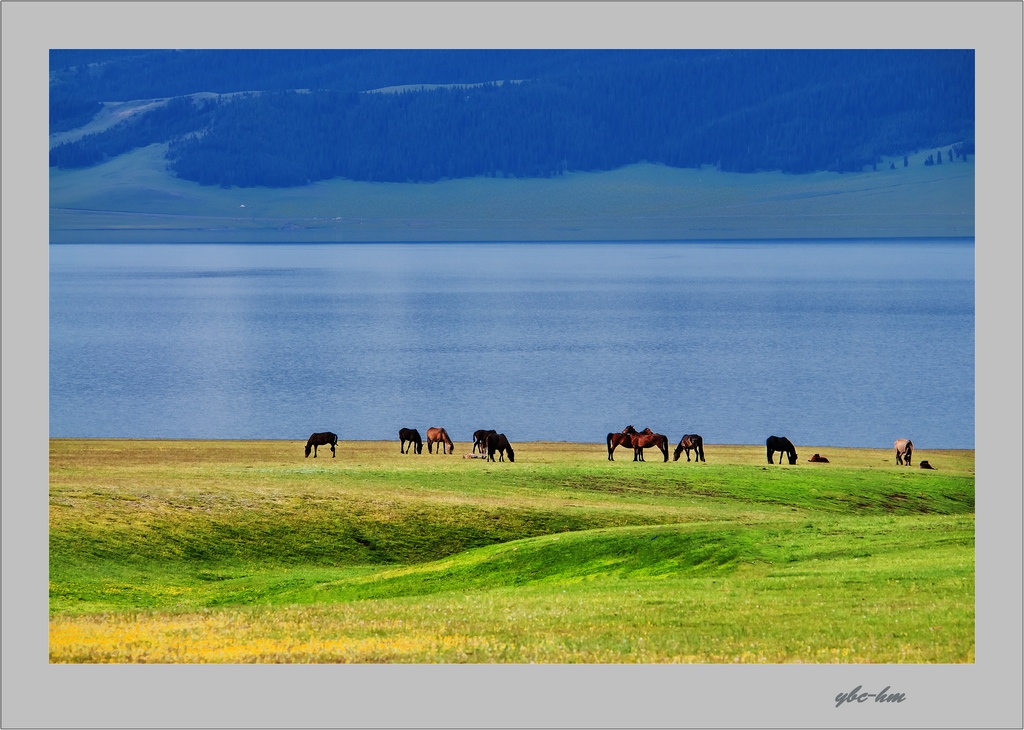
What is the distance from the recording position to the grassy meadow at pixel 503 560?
23.9 metres

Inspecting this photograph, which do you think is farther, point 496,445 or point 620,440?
point 620,440

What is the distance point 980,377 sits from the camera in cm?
2725

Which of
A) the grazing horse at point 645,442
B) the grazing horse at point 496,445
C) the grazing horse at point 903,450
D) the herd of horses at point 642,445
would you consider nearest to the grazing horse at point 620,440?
the herd of horses at point 642,445

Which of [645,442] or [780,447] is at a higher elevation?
[645,442]

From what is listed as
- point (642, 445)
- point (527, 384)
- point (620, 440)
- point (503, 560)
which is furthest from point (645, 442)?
point (527, 384)

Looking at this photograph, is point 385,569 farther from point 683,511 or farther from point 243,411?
point 243,411

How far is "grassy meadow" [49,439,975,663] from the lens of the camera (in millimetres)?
23875

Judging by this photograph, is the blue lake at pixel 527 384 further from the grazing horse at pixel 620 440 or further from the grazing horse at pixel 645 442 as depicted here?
the grazing horse at pixel 645 442

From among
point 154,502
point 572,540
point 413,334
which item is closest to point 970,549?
point 572,540

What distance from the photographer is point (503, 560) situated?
36312 millimetres

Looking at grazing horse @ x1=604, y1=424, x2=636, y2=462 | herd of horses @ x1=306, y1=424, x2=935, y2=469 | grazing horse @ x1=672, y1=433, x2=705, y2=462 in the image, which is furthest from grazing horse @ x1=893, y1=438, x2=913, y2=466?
grazing horse @ x1=604, y1=424, x2=636, y2=462

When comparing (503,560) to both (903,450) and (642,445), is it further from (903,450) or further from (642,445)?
(903,450)

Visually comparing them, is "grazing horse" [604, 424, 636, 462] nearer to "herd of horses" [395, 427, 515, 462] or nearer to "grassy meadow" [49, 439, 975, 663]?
"grassy meadow" [49, 439, 975, 663]

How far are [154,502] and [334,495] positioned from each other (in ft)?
18.6
